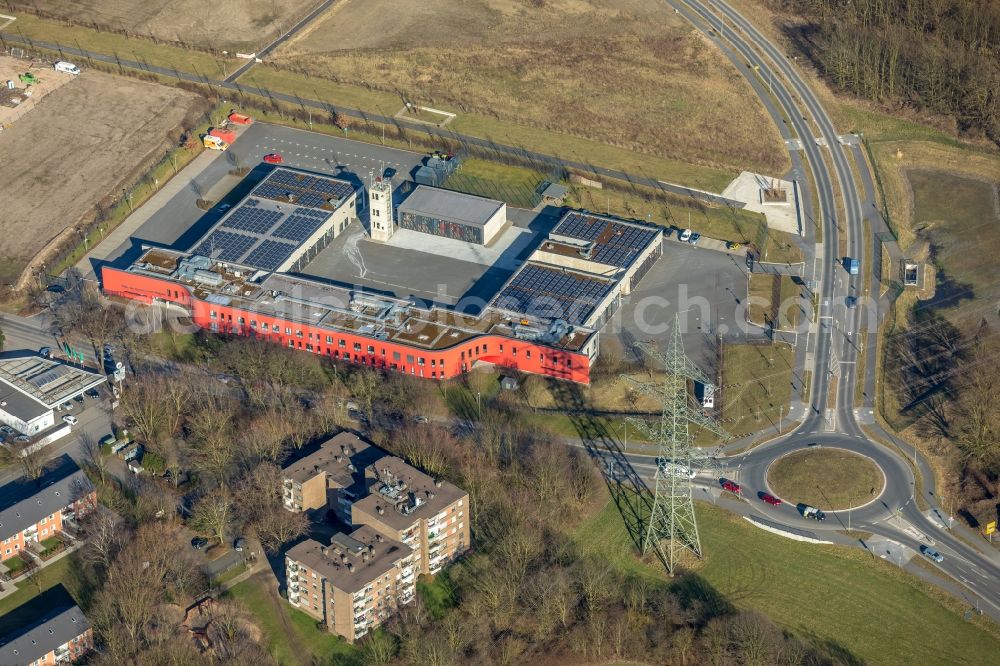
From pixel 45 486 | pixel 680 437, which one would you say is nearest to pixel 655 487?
pixel 680 437

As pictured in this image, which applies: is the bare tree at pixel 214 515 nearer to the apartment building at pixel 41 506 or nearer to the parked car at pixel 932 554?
the apartment building at pixel 41 506

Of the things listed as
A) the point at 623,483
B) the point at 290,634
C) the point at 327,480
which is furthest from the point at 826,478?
the point at 290,634

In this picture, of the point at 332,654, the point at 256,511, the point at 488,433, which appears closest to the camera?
the point at 332,654

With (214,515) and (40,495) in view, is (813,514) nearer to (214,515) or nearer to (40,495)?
(214,515)

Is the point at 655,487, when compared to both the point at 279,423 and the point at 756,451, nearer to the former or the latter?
the point at 756,451

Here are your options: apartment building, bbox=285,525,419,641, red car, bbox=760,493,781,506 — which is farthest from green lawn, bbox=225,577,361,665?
red car, bbox=760,493,781,506

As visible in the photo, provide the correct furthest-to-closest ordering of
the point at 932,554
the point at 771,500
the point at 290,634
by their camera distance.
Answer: the point at 771,500 < the point at 932,554 < the point at 290,634

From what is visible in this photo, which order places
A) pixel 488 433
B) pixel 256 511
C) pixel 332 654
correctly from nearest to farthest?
pixel 332 654 < pixel 256 511 < pixel 488 433
